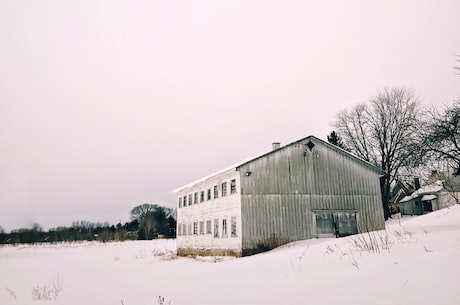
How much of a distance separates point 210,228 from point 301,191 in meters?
7.70

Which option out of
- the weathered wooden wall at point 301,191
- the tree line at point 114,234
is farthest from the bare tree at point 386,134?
the tree line at point 114,234

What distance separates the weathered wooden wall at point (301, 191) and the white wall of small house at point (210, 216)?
0.97m

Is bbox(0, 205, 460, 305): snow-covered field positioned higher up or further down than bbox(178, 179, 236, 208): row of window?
Answer: further down

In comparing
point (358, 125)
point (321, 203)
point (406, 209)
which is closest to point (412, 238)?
point (321, 203)

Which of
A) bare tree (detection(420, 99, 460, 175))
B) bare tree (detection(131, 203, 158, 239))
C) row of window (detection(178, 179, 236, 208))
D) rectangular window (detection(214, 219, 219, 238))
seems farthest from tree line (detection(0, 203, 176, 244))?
bare tree (detection(420, 99, 460, 175))

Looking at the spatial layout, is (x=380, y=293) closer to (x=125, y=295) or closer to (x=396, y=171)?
(x=125, y=295)

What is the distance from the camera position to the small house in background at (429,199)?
4964 centimetres

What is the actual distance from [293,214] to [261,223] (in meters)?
2.16

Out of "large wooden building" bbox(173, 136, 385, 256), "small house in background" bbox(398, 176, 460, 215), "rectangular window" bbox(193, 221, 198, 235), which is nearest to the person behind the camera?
"large wooden building" bbox(173, 136, 385, 256)

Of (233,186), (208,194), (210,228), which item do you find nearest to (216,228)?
(210,228)

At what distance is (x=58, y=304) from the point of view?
9.38 metres

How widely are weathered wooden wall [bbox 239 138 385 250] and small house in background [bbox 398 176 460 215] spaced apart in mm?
31486

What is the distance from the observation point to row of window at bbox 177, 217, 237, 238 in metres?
21.8

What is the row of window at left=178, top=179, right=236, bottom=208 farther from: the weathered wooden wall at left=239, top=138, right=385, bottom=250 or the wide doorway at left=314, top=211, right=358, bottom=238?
the wide doorway at left=314, top=211, right=358, bottom=238
